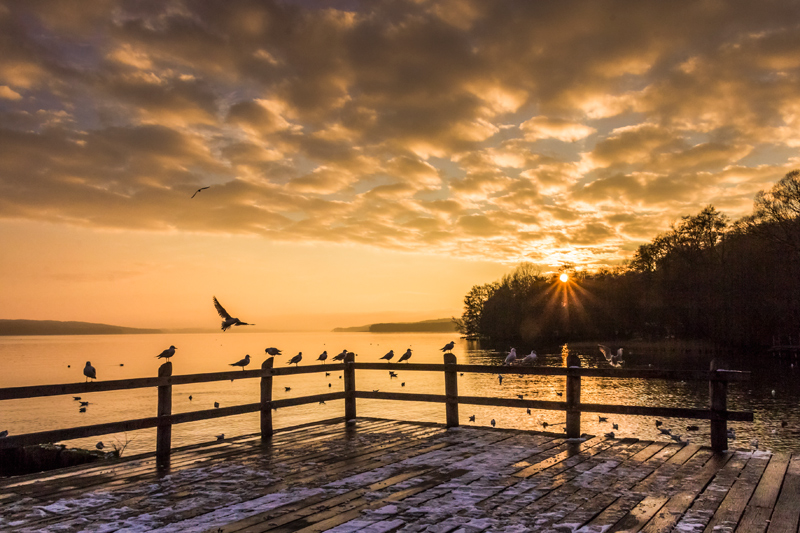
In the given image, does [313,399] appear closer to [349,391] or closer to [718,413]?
[349,391]

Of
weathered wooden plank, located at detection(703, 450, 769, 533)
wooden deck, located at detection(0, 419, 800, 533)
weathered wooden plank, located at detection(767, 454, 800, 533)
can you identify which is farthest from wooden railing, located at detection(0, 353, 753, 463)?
weathered wooden plank, located at detection(767, 454, 800, 533)

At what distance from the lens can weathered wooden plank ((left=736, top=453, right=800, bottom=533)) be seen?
514 cm

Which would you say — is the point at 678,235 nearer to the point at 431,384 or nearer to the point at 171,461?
the point at 431,384

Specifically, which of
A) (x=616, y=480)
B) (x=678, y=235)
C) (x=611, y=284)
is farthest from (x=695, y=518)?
(x=611, y=284)

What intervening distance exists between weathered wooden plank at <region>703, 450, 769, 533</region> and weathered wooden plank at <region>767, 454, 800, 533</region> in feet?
0.95

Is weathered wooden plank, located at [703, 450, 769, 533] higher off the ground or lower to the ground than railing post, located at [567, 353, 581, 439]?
lower

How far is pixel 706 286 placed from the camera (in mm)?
60188

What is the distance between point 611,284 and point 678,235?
25844mm

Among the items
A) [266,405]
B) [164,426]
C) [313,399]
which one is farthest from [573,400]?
[164,426]

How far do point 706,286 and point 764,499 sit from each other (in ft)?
205

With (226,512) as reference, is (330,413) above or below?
below

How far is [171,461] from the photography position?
27.6ft

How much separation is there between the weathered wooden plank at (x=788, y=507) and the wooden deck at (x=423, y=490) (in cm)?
2

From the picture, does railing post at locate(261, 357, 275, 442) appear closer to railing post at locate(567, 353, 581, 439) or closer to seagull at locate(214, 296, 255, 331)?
seagull at locate(214, 296, 255, 331)
